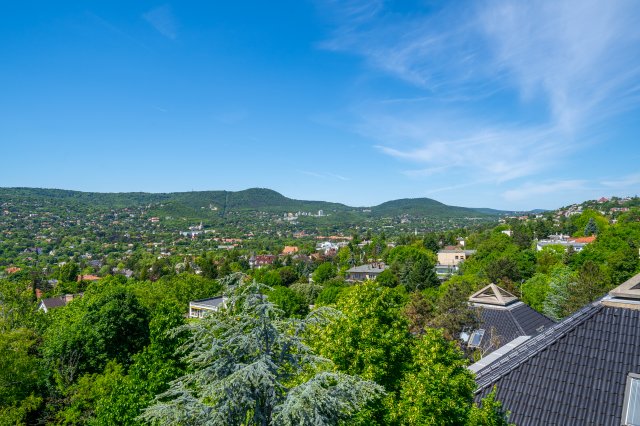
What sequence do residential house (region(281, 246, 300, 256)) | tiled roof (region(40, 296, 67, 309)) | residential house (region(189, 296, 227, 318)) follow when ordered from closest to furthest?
residential house (region(189, 296, 227, 318)) < tiled roof (region(40, 296, 67, 309)) < residential house (region(281, 246, 300, 256))

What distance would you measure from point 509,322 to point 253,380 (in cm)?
1916

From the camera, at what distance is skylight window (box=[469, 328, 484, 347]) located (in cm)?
2023

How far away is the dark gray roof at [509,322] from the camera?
63.8ft

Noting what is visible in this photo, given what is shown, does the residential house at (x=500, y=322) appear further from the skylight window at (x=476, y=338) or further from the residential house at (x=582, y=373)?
the residential house at (x=582, y=373)

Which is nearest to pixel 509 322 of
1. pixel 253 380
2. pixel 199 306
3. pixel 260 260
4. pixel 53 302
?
pixel 253 380

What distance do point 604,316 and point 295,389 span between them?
8473 millimetres

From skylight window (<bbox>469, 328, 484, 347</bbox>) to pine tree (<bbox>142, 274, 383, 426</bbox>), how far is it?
16.7 meters

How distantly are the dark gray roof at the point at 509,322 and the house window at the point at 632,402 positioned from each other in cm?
1137

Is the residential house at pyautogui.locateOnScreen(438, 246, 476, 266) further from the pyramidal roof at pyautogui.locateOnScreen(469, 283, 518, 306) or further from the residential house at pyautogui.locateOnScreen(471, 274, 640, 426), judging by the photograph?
the residential house at pyautogui.locateOnScreen(471, 274, 640, 426)

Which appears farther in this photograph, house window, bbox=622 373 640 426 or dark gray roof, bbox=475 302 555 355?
dark gray roof, bbox=475 302 555 355

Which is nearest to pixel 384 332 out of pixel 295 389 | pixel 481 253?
pixel 295 389

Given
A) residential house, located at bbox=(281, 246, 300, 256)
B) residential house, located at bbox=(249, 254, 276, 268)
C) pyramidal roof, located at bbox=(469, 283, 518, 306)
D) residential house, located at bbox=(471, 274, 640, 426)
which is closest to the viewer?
residential house, located at bbox=(471, 274, 640, 426)

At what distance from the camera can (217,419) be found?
197 inches

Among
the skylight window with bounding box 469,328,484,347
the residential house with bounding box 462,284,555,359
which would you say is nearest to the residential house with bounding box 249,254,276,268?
the residential house with bounding box 462,284,555,359
